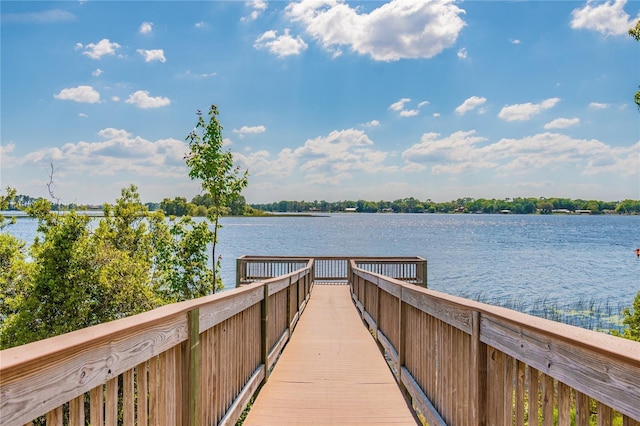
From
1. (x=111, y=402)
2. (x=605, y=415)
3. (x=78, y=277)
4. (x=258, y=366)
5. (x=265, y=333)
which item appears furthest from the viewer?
(x=78, y=277)

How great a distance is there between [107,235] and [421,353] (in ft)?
48.2

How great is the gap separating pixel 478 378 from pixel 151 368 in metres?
1.85

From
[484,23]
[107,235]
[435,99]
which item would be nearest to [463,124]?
[435,99]

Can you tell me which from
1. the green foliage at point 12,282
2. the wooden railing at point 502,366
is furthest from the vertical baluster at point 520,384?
the green foliage at point 12,282

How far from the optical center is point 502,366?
2.19 m

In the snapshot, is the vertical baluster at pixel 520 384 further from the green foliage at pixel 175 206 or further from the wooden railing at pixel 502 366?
the green foliage at pixel 175 206

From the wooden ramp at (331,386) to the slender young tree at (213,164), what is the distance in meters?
5.74

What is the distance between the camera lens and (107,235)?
15.2 meters

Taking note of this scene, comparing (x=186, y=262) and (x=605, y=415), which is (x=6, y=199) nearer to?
(x=186, y=262)

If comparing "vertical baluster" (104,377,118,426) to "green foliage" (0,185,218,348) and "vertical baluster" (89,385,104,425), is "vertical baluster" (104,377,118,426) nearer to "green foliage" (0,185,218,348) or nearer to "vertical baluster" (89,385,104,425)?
"vertical baluster" (89,385,104,425)

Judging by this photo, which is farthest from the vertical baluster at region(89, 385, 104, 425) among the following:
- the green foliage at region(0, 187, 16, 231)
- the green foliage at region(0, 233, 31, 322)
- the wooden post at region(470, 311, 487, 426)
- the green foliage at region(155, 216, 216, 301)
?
the green foliage at region(0, 187, 16, 231)

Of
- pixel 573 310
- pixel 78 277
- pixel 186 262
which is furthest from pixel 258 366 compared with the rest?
pixel 573 310

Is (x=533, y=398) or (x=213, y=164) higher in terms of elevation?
(x=213, y=164)

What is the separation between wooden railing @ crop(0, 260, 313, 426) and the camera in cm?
116
